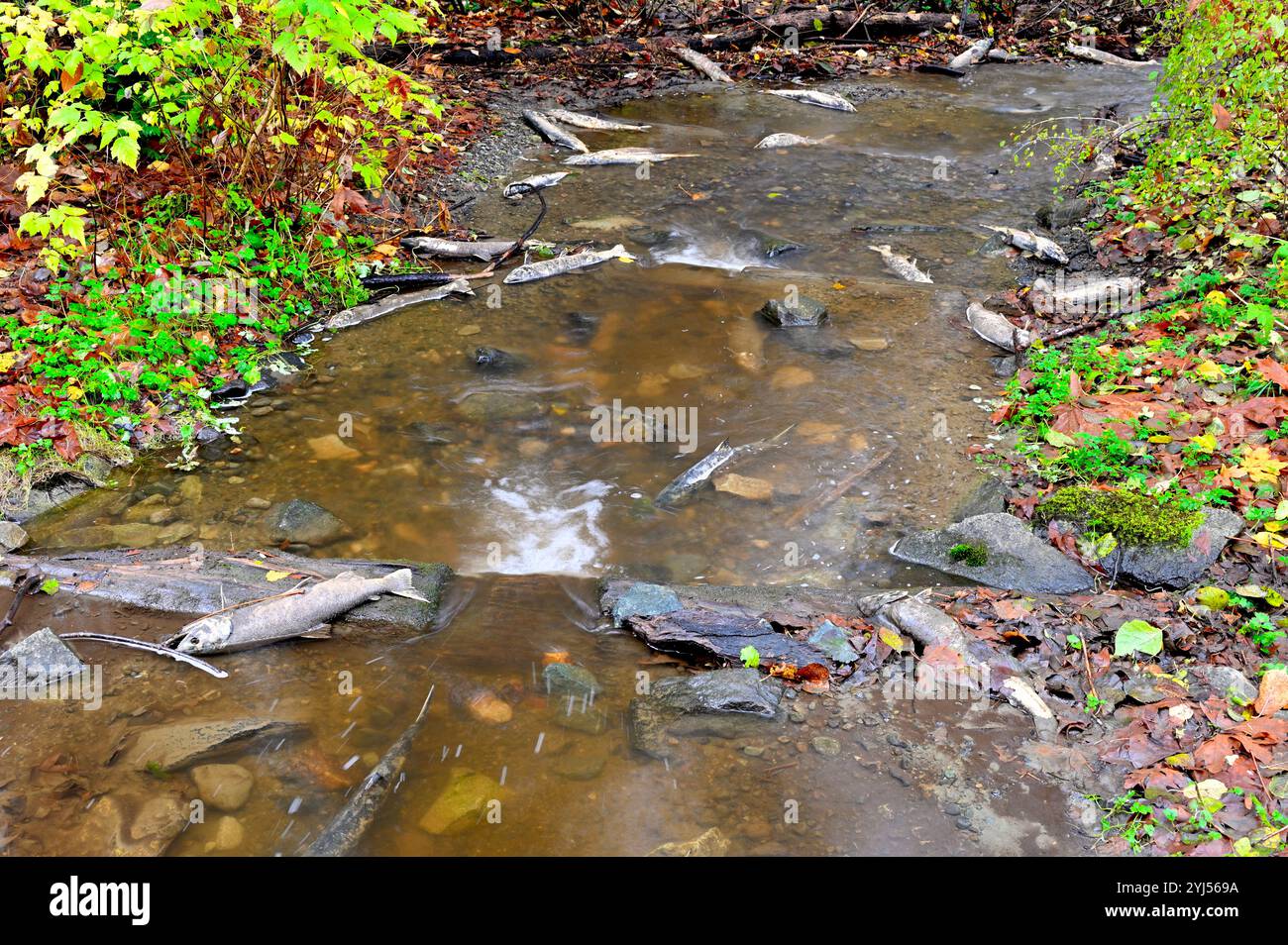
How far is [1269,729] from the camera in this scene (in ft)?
11.2

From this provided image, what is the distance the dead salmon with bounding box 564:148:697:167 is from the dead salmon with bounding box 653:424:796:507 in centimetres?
554

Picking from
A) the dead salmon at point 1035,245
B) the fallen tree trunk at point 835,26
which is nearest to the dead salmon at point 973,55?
the fallen tree trunk at point 835,26

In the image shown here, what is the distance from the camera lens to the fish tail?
14.7 feet

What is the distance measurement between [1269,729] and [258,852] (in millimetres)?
3809

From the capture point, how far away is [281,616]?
4238 millimetres

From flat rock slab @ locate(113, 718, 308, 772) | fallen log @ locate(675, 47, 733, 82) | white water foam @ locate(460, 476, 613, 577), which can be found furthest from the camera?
fallen log @ locate(675, 47, 733, 82)

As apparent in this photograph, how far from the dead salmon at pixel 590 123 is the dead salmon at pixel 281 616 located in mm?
8570

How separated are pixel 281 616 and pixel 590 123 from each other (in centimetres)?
902

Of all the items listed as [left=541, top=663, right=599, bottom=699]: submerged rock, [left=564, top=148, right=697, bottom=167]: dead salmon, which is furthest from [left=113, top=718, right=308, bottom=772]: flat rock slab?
[left=564, top=148, right=697, bottom=167]: dead salmon

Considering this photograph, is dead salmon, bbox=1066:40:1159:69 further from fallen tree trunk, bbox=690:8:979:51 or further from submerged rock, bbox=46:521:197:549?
submerged rock, bbox=46:521:197:549

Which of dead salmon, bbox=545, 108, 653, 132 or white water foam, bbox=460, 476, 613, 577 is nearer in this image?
white water foam, bbox=460, 476, 613, 577

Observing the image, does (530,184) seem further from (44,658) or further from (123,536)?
(44,658)

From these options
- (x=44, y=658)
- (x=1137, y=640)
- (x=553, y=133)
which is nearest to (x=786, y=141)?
(x=553, y=133)

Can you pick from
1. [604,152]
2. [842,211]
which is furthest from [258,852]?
[604,152]
